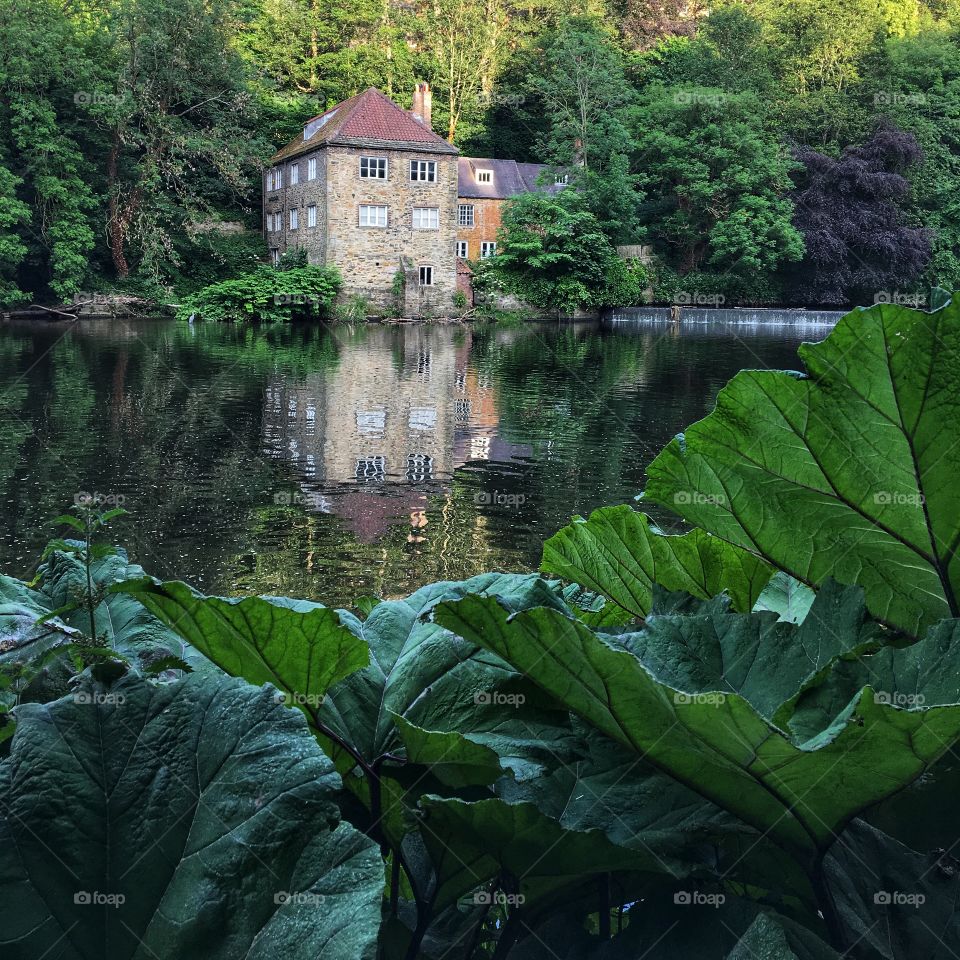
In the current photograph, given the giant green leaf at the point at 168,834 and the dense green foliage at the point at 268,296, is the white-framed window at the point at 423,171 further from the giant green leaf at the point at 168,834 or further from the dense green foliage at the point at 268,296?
the giant green leaf at the point at 168,834

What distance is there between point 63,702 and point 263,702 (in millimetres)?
127

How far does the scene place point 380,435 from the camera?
16.7m

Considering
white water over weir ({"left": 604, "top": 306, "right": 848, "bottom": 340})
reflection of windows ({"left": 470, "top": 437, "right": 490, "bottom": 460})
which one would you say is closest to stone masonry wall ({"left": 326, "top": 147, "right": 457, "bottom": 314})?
white water over weir ({"left": 604, "top": 306, "right": 848, "bottom": 340})

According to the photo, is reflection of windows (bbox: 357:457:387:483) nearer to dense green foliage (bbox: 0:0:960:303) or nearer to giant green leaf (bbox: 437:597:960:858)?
giant green leaf (bbox: 437:597:960:858)

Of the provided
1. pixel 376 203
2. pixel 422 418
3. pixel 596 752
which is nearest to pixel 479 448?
pixel 422 418

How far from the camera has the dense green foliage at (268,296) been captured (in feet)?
147

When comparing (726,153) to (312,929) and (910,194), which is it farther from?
(312,929)

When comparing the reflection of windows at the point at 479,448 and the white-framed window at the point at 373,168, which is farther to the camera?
the white-framed window at the point at 373,168

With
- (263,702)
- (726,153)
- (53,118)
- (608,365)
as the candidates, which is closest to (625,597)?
(263,702)

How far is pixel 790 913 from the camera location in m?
0.77

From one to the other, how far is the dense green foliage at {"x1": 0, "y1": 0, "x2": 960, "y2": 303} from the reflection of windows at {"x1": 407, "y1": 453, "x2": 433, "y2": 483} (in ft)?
104

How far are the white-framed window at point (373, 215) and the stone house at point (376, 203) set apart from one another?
5cm

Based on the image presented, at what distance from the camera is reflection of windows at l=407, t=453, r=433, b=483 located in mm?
13820

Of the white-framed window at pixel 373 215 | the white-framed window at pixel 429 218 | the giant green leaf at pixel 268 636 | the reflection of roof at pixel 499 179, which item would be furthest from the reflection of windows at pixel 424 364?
the reflection of roof at pixel 499 179
